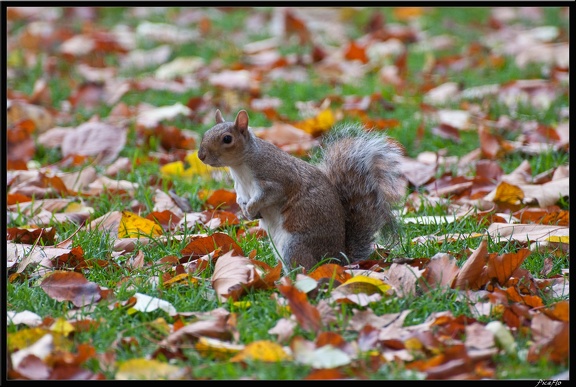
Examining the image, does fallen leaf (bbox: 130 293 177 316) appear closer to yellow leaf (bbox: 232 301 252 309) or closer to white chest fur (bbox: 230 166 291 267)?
yellow leaf (bbox: 232 301 252 309)

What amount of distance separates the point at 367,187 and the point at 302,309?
800 millimetres

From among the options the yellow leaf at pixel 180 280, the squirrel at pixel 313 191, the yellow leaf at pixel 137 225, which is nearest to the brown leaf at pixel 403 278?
the squirrel at pixel 313 191

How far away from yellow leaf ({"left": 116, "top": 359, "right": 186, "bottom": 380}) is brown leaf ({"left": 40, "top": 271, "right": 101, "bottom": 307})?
1.61 feet

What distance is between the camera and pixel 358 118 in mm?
5176

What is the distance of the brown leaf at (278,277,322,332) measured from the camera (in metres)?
2.51

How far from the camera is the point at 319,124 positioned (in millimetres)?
4957

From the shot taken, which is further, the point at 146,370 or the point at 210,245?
the point at 210,245

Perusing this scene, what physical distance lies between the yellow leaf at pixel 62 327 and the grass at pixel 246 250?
26 mm

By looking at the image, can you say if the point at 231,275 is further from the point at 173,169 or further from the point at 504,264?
the point at 173,169

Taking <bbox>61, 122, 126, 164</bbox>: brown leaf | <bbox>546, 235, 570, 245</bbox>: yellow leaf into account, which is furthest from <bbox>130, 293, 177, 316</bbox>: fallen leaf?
<bbox>61, 122, 126, 164</bbox>: brown leaf

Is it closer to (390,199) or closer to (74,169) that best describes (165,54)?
(74,169)

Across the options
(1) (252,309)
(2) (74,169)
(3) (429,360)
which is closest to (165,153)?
(2) (74,169)

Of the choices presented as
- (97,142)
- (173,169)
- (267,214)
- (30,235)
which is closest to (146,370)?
(267,214)

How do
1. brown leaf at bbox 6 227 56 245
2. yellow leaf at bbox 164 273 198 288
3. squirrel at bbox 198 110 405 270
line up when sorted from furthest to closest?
brown leaf at bbox 6 227 56 245 → squirrel at bbox 198 110 405 270 → yellow leaf at bbox 164 273 198 288
